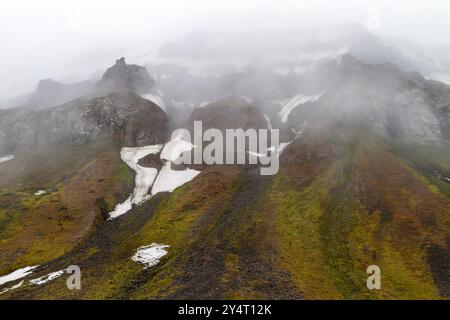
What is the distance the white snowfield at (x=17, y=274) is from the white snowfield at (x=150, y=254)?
2510 cm

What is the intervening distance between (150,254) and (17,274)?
104 feet

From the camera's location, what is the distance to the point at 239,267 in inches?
3816

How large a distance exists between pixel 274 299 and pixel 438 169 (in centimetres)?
10691

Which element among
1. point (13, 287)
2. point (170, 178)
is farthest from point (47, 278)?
point (170, 178)

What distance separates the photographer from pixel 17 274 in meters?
106

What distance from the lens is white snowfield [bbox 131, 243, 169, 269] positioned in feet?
347

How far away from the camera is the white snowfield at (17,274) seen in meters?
102

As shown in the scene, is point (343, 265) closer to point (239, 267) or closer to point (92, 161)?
point (239, 267)

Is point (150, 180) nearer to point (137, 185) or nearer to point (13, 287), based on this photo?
point (137, 185)

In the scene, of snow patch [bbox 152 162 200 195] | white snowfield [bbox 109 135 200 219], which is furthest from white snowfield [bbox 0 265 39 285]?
snow patch [bbox 152 162 200 195]

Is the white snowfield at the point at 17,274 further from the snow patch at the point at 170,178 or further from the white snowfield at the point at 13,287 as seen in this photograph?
the snow patch at the point at 170,178

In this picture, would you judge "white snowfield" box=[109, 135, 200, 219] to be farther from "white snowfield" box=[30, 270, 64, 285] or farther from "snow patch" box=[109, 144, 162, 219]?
"white snowfield" box=[30, 270, 64, 285]
